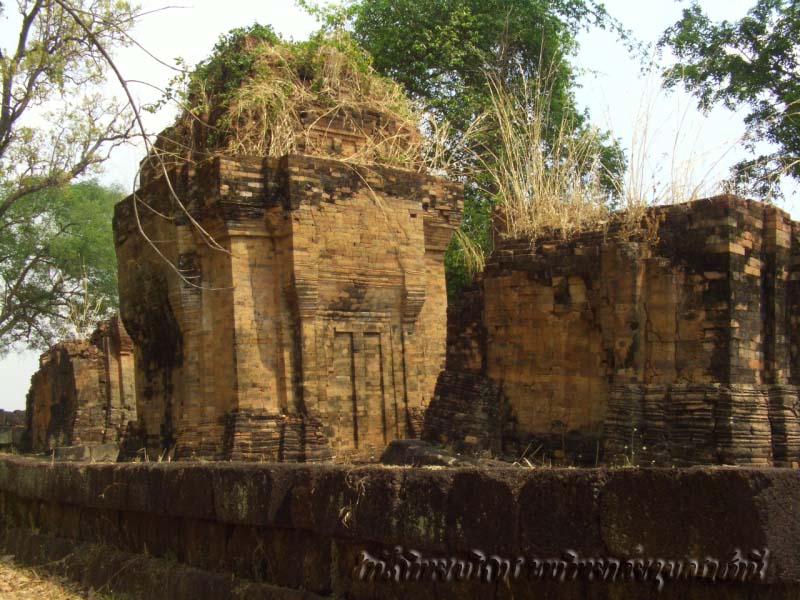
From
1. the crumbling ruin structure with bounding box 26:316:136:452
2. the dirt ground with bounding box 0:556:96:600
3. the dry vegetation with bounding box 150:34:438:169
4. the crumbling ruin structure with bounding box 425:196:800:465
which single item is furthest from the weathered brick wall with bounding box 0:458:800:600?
the crumbling ruin structure with bounding box 26:316:136:452

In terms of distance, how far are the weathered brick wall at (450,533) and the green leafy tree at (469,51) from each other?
15.1 meters

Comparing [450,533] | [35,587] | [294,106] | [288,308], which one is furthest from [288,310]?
[450,533]

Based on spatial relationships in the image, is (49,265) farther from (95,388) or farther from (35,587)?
(35,587)

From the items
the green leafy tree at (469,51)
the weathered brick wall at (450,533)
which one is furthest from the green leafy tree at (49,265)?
the weathered brick wall at (450,533)

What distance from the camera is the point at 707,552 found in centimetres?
400

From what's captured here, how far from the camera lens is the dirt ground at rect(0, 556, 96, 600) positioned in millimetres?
7262

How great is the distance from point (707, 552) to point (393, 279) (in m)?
9.57

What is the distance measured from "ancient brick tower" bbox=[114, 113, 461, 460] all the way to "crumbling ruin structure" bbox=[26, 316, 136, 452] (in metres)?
7.74

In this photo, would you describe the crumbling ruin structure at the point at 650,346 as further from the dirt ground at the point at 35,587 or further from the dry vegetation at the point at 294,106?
the dirt ground at the point at 35,587

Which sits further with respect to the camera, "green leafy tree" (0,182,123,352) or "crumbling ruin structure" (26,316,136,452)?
"green leafy tree" (0,182,123,352)

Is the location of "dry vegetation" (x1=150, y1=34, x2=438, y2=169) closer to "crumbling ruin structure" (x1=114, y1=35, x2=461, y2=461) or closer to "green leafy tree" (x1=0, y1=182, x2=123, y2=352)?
"crumbling ruin structure" (x1=114, y1=35, x2=461, y2=461)

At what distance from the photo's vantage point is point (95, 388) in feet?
69.8

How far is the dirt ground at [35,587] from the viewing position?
23.8 ft

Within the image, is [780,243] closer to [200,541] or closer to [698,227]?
[698,227]
